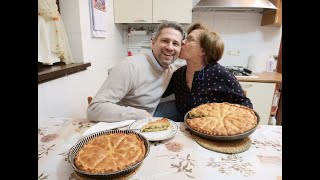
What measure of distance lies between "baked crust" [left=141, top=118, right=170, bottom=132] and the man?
10.7 inches

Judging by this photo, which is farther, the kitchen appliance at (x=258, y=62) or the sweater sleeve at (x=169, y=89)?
the kitchen appliance at (x=258, y=62)

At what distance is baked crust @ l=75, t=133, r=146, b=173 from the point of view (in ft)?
1.91

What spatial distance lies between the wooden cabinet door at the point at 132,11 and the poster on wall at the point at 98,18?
1.09 feet

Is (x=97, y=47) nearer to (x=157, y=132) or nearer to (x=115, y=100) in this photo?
(x=115, y=100)

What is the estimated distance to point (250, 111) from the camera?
95cm

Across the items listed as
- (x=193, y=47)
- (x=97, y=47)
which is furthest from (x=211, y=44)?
(x=97, y=47)

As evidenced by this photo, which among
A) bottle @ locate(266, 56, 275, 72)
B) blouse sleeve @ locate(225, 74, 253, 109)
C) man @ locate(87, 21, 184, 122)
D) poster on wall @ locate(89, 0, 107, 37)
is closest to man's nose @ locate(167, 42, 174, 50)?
man @ locate(87, 21, 184, 122)

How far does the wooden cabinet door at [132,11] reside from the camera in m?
2.44

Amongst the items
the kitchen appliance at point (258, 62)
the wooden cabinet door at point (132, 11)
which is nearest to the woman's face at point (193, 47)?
the wooden cabinet door at point (132, 11)

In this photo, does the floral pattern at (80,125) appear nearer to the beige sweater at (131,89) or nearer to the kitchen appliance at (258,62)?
the beige sweater at (131,89)

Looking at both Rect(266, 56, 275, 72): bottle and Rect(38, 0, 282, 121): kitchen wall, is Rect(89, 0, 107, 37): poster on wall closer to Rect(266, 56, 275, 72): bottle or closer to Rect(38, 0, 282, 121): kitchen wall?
Rect(38, 0, 282, 121): kitchen wall

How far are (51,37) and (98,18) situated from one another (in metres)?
0.62
